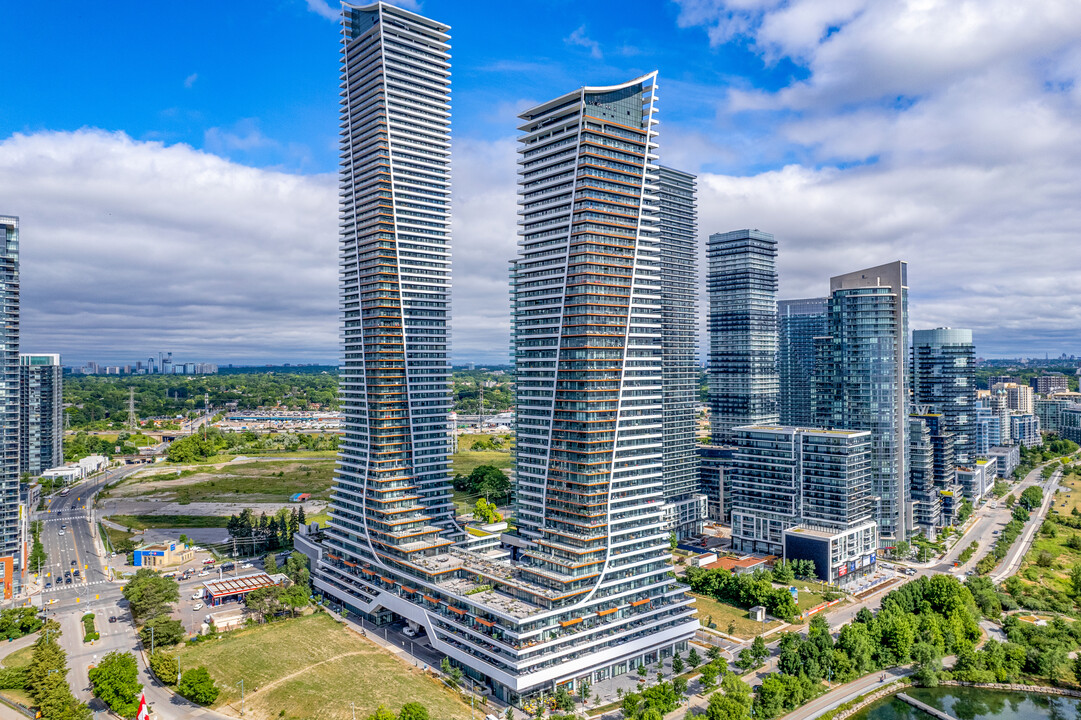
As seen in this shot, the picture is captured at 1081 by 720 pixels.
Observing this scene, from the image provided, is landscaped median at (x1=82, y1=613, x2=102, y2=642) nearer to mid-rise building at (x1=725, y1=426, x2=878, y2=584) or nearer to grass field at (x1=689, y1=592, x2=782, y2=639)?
grass field at (x1=689, y1=592, x2=782, y2=639)

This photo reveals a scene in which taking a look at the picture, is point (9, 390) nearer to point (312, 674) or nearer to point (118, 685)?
point (118, 685)

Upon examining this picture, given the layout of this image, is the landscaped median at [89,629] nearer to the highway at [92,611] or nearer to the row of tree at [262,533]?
the highway at [92,611]

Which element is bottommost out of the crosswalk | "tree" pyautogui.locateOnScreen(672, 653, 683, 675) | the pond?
the pond

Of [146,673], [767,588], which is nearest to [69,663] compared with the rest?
[146,673]

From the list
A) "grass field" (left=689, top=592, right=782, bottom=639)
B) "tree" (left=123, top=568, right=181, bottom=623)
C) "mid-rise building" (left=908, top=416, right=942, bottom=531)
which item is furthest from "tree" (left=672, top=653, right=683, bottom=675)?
"mid-rise building" (left=908, top=416, right=942, bottom=531)

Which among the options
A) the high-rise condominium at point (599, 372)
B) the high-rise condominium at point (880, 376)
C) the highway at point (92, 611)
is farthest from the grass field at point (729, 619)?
the highway at point (92, 611)

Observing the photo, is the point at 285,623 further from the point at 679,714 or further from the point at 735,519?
the point at 735,519
